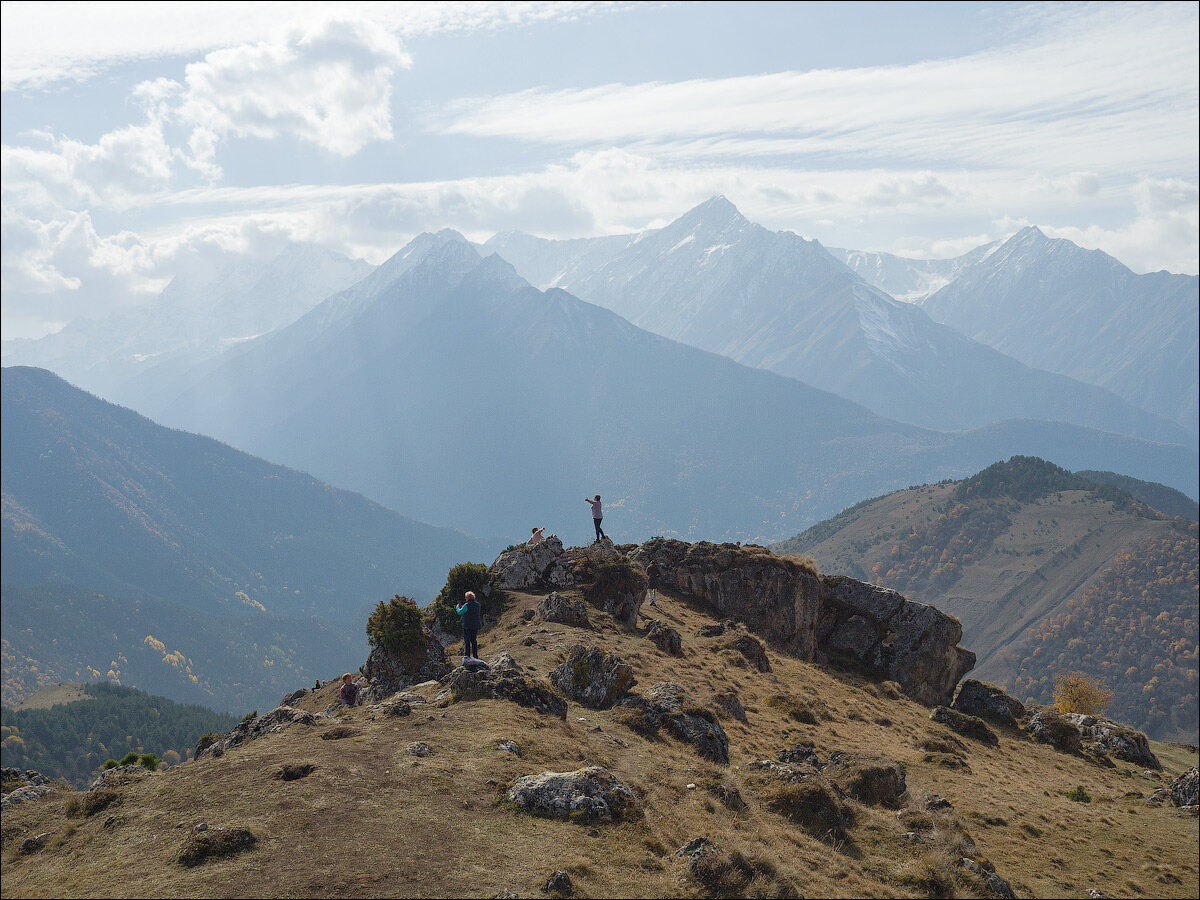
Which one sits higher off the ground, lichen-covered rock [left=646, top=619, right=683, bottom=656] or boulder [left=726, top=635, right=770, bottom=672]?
lichen-covered rock [left=646, top=619, right=683, bottom=656]

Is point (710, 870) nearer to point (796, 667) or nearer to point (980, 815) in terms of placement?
point (980, 815)

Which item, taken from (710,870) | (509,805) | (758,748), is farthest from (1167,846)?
(509,805)

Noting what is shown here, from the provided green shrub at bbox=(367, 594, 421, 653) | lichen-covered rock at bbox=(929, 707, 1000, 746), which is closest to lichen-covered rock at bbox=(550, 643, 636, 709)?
green shrub at bbox=(367, 594, 421, 653)

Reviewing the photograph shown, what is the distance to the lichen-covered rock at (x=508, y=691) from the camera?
29.5 meters

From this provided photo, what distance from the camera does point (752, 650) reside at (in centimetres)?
4838

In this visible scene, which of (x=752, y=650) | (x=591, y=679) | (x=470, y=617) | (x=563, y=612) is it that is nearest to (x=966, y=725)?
(x=752, y=650)

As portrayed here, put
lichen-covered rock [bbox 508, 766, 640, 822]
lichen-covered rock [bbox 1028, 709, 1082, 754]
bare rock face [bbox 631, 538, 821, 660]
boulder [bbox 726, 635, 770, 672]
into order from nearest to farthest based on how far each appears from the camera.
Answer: lichen-covered rock [bbox 508, 766, 640, 822] → boulder [bbox 726, 635, 770, 672] → lichen-covered rock [bbox 1028, 709, 1082, 754] → bare rock face [bbox 631, 538, 821, 660]

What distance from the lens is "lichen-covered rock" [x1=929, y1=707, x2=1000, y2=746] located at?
49.5m

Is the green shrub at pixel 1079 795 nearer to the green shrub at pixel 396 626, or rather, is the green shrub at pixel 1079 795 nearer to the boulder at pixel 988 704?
the boulder at pixel 988 704

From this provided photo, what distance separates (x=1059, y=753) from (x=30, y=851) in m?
54.1

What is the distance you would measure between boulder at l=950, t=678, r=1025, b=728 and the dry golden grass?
1966cm

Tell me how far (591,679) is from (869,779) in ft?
37.0

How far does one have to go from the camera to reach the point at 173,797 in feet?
71.8

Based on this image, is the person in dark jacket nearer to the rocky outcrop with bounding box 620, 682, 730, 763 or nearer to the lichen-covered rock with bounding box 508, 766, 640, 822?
the rocky outcrop with bounding box 620, 682, 730, 763
